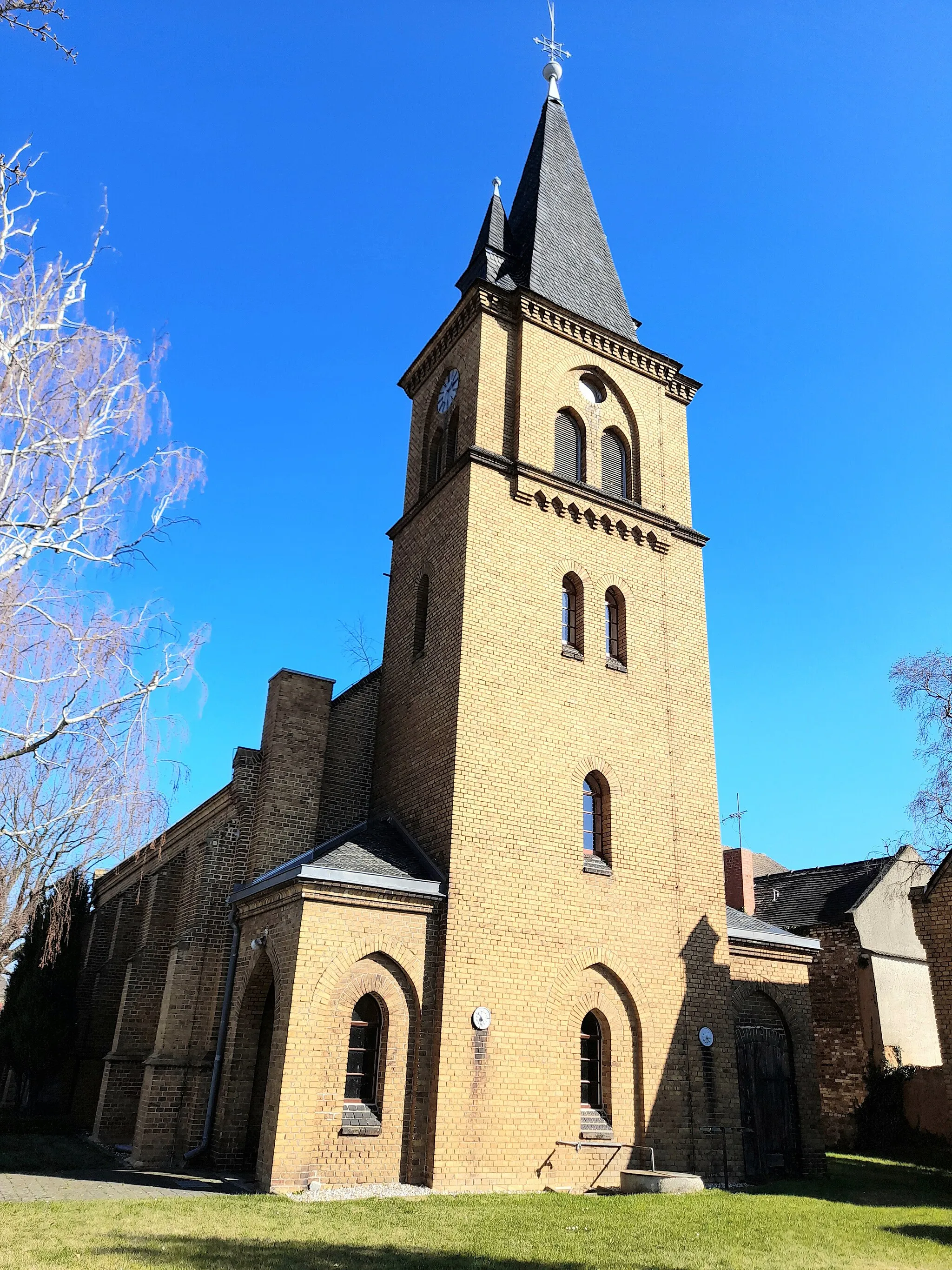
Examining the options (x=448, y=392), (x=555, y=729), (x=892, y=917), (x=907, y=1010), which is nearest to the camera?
(x=555, y=729)

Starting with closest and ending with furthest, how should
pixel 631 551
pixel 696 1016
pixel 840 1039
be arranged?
pixel 696 1016
pixel 631 551
pixel 840 1039

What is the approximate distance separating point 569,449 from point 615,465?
123 centimetres

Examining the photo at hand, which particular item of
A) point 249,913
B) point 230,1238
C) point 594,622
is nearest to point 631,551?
point 594,622

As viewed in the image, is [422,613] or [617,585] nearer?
[617,585]

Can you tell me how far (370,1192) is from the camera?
12.1 metres

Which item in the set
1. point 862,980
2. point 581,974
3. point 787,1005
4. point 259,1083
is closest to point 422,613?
point 581,974

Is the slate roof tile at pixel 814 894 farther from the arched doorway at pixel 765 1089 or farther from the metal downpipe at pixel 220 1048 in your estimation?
the metal downpipe at pixel 220 1048

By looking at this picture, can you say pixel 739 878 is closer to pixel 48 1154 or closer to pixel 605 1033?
pixel 605 1033

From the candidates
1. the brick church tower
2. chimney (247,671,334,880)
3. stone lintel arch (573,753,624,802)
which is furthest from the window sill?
stone lintel arch (573,753,624,802)

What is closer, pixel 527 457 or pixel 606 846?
pixel 606 846

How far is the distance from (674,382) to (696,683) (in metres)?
7.24

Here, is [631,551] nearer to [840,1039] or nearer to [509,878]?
[509,878]

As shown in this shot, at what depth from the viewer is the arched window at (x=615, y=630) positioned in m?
17.7

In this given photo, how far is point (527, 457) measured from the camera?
17.9 meters
